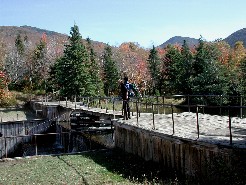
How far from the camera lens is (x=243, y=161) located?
9.35m

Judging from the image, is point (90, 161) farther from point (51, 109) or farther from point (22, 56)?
point (22, 56)

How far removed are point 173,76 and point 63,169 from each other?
53.9 metres

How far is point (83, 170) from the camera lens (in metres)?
13.9

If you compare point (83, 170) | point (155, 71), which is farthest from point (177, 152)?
point (155, 71)

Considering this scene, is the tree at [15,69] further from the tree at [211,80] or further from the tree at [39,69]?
the tree at [211,80]

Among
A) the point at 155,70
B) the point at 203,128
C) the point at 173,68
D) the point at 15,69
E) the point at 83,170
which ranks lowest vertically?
the point at 83,170

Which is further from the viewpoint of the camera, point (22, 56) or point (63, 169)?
point (22, 56)

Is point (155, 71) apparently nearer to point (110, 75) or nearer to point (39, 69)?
point (110, 75)

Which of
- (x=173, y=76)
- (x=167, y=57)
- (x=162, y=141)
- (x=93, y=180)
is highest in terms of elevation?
(x=167, y=57)

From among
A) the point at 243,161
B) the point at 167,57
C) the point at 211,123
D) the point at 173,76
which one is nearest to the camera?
the point at 243,161

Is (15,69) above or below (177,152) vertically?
above

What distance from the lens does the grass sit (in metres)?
12.4

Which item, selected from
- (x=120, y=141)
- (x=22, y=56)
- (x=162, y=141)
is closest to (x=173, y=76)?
(x=22, y=56)

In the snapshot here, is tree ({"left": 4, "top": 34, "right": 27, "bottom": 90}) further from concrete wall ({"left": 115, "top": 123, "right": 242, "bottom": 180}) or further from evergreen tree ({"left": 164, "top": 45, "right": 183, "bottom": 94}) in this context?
concrete wall ({"left": 115, "top": 123, "right": 242, "bottom": 180})
